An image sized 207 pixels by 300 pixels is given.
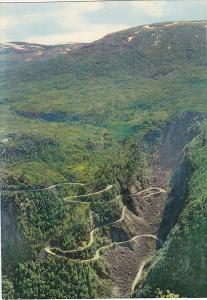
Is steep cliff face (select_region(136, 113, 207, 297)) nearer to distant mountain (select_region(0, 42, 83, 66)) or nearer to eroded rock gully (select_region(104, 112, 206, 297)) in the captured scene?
eroded rock gully (select_region(104, 112, 206, 297))

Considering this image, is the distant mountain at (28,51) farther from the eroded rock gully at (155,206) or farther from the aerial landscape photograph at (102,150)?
the eroded rock gully at (155,206)

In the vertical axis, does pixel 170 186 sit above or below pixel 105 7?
below

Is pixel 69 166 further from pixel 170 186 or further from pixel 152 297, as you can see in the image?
pixel 152 297

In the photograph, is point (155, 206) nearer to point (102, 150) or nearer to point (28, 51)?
point (102, 150)

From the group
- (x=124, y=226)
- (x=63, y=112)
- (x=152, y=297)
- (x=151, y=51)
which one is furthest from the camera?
(x=151, y=51)

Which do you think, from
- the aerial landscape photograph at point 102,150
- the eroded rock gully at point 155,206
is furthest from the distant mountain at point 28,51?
the eroded rock gully at point 155,206

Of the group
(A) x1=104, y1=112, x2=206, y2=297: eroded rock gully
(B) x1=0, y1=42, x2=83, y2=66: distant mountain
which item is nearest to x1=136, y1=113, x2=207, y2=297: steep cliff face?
(A) x1=104, y1=112, x2=206, y2=297: eroded rock gully

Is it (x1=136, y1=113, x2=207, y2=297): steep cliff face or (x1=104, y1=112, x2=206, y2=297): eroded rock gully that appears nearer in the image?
(x1=136, y1=113, x2=207, y2=297): steep cliff face

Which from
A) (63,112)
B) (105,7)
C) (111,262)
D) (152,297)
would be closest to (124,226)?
(111,262)
